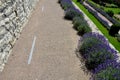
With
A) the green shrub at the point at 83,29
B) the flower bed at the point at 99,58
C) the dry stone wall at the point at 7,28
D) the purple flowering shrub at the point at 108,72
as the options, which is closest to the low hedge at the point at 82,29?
the green shrub at the point at 83,29

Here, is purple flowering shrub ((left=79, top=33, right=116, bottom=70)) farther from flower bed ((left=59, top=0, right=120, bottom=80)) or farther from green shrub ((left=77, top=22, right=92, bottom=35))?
green shrub ((left=77, top=22, right=92, bottom=35))

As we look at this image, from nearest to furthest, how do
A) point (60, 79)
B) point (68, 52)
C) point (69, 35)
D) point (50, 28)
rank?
point (60, 79) < point (68, 52) < point (69, 35) < point (50, 28)

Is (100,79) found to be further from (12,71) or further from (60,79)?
(12,71)

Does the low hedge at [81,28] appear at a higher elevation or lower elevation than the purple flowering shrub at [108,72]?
lower

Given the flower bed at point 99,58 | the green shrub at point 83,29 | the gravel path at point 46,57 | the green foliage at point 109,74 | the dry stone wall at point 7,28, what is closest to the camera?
the green foliage at point 109,74

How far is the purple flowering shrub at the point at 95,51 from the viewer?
1085cm

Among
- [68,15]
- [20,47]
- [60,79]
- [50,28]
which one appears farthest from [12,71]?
[68,15]

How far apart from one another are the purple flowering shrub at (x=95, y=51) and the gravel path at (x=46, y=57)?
0.50m

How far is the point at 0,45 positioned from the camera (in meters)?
10.7

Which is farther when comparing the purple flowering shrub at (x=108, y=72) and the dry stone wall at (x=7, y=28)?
the dry stone wall at (x=7, y=28)

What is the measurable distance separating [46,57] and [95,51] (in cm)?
250

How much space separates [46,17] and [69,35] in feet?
21.4

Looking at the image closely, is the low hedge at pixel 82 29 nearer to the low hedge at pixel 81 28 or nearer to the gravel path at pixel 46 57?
the low hedge at pixel 81 28

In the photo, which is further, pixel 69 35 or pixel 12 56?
pixel 69 35
